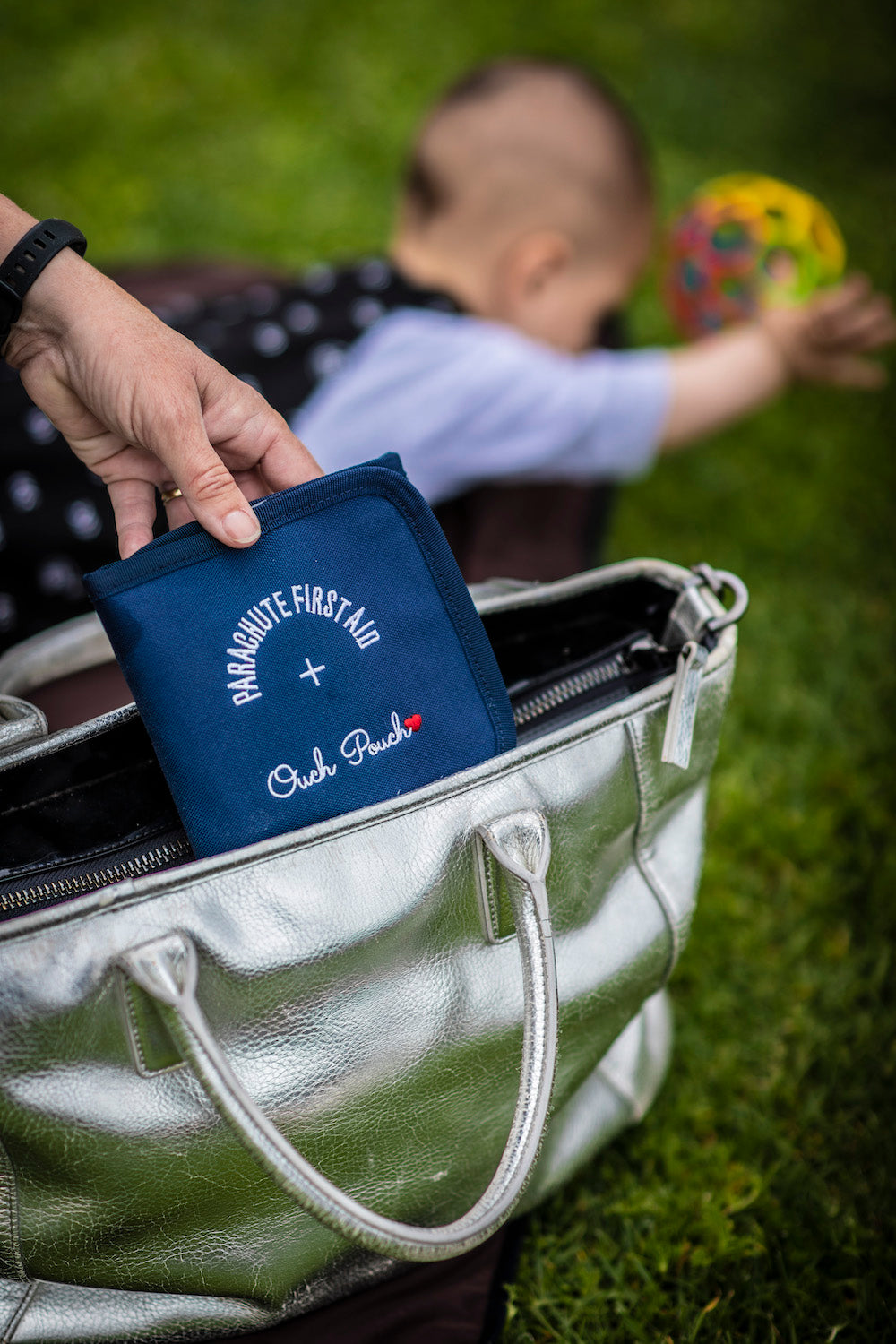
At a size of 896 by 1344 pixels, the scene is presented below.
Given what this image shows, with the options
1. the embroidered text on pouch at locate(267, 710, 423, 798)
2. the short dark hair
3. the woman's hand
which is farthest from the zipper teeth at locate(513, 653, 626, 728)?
the short dark hair

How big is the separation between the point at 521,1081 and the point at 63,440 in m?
0.98

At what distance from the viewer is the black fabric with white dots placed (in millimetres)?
1261

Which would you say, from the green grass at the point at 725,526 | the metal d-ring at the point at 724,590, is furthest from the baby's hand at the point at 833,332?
the metal d-ring at the point at 724,590

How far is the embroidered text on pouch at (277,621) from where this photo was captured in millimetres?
693

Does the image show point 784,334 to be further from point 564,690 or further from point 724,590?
point 564,690

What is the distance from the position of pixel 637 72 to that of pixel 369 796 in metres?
3.26

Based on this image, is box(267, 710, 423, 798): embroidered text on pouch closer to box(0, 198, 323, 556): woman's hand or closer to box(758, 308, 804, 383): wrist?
box(0, 198, 323, 556): woman's hand

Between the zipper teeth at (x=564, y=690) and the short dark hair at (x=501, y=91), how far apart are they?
3.50 ft

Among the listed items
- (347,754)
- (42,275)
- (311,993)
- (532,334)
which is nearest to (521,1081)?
(311,993)

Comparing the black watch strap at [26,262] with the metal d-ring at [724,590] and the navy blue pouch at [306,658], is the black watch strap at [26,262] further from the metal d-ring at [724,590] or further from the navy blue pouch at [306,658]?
the metal d-ring at [724,590]

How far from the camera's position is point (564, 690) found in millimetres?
858

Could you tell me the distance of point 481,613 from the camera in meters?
0.84

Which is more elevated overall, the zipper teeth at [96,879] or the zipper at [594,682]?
the zipper teeth at [96,879]

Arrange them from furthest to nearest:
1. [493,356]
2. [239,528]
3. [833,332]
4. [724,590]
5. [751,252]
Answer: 1. [751,252]
2. [833,332]
3. [493,356]
4. [724,590]
5. [239,528]
